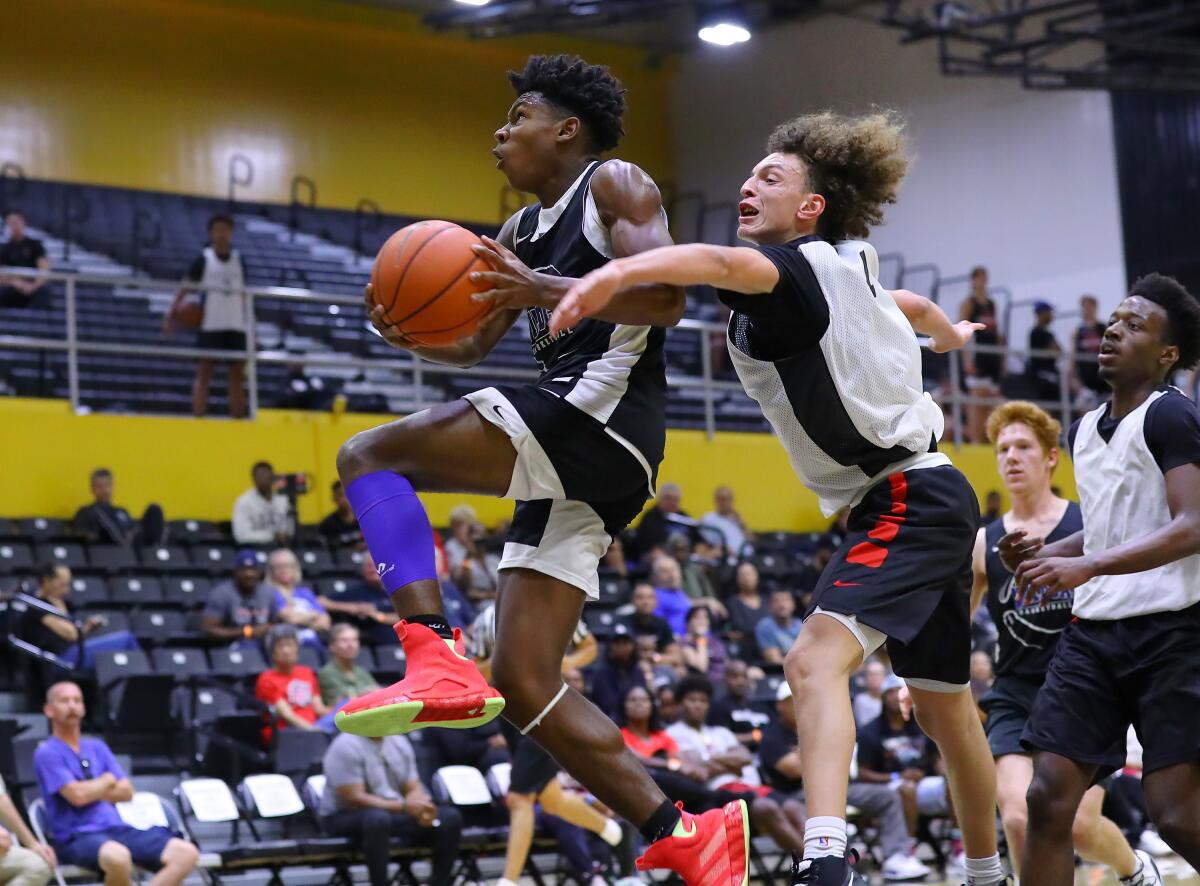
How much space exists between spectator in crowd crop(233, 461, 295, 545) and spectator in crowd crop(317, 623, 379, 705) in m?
2.55

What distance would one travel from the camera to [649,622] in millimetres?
12539

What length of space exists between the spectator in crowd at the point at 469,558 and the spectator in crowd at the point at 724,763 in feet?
6.09

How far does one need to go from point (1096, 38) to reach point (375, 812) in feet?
39.5

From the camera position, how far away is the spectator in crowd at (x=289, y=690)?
34.8 feet

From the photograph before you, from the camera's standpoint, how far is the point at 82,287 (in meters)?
17.8

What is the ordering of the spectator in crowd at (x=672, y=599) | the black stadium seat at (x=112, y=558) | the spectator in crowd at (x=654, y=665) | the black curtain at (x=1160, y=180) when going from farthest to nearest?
the black curtain at (x=1160, y=180) → the spectator in crowd at (x=672, y=599) → the black stadium seat at (x=112, y=558) → the spectator in crowd at (x=654, y=665)

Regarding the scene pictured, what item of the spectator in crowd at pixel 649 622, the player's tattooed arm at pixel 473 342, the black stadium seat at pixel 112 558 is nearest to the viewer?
the player's tattooed arm at pixel 473 342

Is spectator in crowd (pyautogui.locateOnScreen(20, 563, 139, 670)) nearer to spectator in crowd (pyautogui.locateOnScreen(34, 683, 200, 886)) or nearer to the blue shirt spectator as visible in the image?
spectator in crowd (pyautogui.locateOnScreen(34, 683, 200, 886))

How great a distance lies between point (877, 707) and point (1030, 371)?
7.51 m

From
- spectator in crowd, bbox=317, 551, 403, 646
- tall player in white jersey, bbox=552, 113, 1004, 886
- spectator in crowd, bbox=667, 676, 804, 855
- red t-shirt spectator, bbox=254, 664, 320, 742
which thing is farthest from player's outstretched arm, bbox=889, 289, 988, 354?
spectator in crowd, bbox=317, 551, 403, 646

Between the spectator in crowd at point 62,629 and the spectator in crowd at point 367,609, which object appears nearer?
the spectator in crowd at point 62,629

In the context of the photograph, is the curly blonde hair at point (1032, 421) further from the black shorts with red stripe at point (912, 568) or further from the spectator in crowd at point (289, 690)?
the spectator in crowd at point (289, 690)

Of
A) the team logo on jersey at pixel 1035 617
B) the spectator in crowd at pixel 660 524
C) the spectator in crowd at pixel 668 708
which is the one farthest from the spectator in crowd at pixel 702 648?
the team logo on jersey at pixel 1035 617

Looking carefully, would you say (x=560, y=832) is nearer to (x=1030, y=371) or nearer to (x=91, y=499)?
(x=91, y=499)
